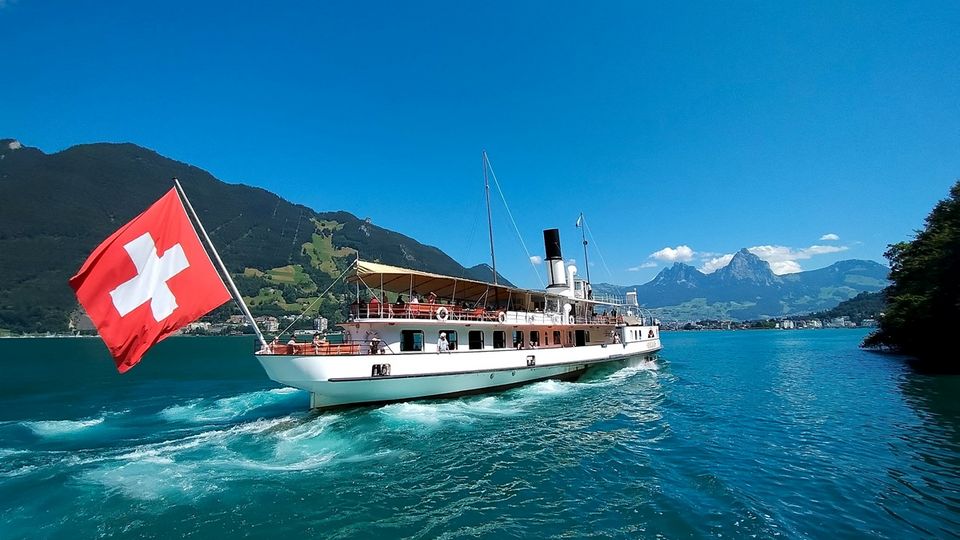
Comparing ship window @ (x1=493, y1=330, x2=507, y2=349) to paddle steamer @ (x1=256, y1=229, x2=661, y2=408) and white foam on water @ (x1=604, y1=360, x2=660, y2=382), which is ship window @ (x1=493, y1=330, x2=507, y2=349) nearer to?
paddle steamer @ (x1=256, y1=229, x2=661, y2=408)

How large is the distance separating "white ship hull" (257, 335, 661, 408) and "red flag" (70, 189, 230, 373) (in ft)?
18.3

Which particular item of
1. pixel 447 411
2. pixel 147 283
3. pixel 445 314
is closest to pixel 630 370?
pixel 445 314

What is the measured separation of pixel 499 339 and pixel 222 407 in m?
15.7

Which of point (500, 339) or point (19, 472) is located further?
point (500, 339)

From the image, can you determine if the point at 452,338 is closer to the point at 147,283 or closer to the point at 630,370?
the point at 147,283

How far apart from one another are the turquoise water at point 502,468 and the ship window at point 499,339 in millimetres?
3383

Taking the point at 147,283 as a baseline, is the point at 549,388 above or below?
below

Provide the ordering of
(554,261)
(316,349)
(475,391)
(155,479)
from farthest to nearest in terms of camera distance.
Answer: (554,261) → (475,391) → (316,349) → (155,479)

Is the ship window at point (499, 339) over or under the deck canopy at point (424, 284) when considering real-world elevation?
under

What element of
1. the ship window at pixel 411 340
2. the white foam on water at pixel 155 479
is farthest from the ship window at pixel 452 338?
the white foam on water at pixel 155 479

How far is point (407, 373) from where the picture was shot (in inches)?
801

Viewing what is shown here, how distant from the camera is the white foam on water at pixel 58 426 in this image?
1845 centimetres

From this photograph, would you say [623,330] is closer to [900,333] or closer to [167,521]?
[900,333]

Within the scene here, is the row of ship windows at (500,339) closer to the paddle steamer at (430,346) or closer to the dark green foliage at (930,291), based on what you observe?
the paddle steamer at (430,346)
